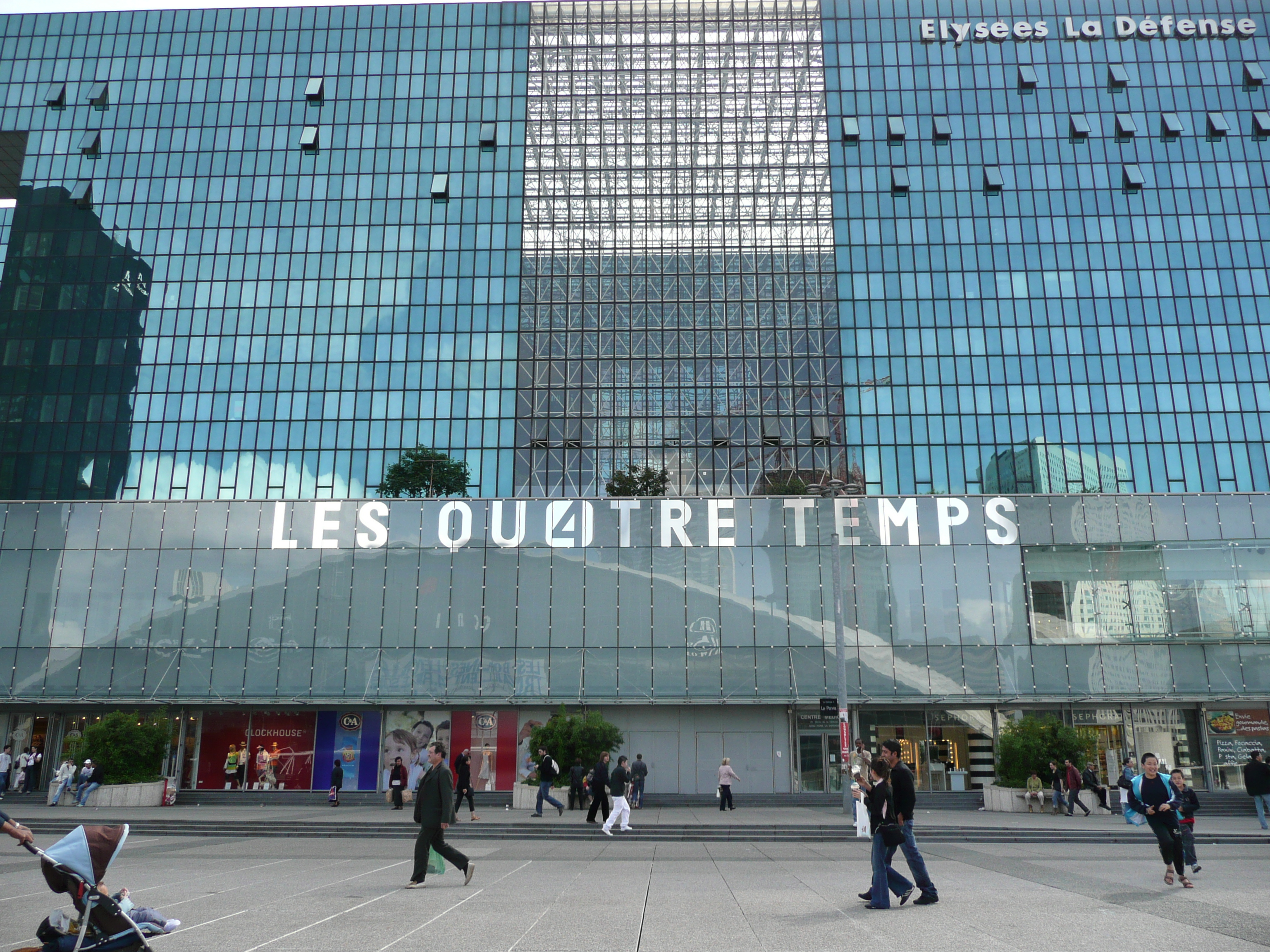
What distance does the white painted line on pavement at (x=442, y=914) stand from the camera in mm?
8867

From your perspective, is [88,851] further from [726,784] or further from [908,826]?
[726,784]

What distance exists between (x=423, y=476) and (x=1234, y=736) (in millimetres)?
48712

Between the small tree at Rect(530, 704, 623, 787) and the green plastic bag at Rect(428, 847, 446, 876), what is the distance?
59.2 ft

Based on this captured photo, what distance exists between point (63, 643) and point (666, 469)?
4117 cm

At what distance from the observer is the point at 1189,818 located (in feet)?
48.1

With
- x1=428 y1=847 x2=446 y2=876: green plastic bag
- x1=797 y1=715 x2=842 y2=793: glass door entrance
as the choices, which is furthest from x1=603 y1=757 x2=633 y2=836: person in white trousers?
x1=797 y1=715 x2=842 y2=793: glass door entrance

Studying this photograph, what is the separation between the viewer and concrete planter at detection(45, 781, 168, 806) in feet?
101

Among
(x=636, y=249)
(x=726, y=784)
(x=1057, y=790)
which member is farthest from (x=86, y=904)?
(x=636, y=249)

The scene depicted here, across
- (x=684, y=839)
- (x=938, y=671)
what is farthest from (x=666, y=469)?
(x=684, y=839)

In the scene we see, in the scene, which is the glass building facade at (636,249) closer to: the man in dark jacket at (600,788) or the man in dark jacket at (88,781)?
the man in dark jacket at (88,781)

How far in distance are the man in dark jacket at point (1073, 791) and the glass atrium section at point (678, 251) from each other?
132 ft

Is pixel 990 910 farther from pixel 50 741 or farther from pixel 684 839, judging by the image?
pixel 50 741

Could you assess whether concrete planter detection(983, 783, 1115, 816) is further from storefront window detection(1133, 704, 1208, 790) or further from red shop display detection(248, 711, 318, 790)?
red shop display detection(248, 711, 318, 790)

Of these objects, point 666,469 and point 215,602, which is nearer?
point 215,602
